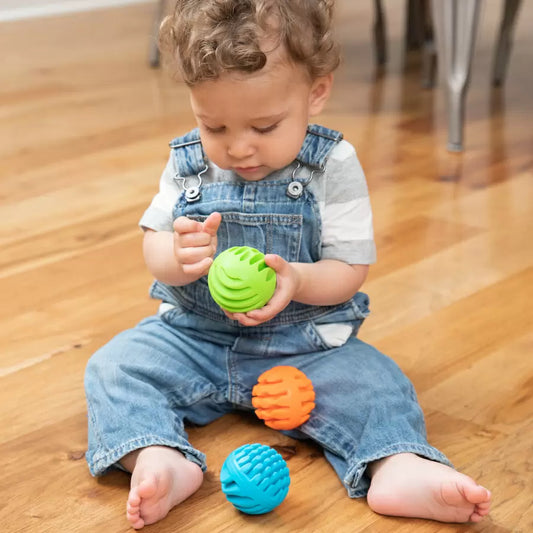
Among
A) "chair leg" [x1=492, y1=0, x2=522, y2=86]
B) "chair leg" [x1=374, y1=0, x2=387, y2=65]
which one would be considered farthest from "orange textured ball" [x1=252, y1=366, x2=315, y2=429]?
"chair leg" [x1=374, y1=0, x2=387, y2=65]

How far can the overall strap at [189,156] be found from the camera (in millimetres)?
989

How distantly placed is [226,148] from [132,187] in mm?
876

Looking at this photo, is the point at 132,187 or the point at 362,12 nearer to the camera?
the point at 132,187

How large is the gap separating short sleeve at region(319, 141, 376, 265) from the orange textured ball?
138mm

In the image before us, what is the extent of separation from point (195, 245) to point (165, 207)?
0.14 metres

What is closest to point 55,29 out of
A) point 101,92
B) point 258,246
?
point 101,92

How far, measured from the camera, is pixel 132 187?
5.73ft

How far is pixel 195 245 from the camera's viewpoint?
2.88 ft

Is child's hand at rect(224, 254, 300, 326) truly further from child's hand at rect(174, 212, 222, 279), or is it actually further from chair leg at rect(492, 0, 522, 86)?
chair leg at rect(492, 0, 522, 86)

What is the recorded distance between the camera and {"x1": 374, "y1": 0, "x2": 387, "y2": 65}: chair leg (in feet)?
8.74

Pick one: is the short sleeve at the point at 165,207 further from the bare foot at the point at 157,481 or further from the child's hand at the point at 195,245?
the bare foot at the point at 157,481

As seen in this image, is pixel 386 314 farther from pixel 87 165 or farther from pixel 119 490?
pixel 87 165

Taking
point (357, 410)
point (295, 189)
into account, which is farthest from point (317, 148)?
point (357, 410)

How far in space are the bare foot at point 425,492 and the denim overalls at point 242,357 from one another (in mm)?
43
